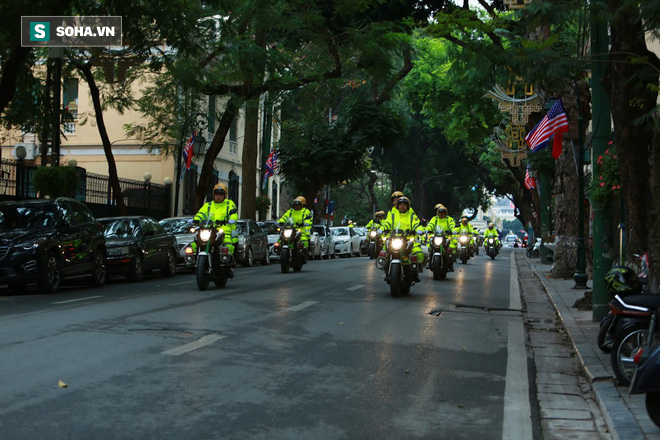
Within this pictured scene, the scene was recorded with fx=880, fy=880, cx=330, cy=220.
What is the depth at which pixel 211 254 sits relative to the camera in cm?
1617

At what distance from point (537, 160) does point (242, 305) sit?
74.4 ft

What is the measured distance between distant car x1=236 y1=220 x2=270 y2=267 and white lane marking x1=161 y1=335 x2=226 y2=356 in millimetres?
17181

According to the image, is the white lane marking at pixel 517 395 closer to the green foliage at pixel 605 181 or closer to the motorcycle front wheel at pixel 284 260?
the green foliage at pixel 605 181

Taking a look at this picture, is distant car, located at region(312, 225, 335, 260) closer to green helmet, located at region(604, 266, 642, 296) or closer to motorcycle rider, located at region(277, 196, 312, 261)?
motorcycle rider, located at region(277, 196, 312, 261)

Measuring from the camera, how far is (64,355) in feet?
26.9

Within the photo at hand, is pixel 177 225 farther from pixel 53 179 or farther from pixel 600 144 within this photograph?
pixel 600 144

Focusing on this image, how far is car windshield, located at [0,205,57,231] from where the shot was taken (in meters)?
16.5

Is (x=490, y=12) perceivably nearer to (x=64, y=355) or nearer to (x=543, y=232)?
(x=64, y=355)

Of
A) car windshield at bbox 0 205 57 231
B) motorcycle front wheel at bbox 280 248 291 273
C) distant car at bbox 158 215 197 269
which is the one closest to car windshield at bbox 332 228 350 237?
distant car at bbox 158 215 197 269

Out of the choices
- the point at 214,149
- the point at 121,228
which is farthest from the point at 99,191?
the point at 121,228

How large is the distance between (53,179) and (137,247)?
2.70 metres

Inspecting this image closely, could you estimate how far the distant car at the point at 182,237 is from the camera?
931 inches

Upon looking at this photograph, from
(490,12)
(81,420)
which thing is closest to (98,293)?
(490,12)

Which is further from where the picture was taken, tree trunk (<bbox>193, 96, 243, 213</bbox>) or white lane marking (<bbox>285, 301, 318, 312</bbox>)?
tree trunk (<bbox>193, 96, 243, 213</bbox>)
